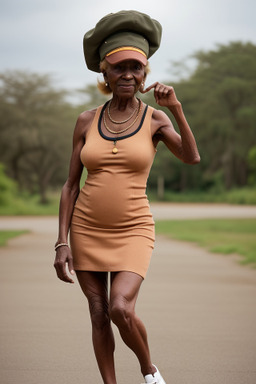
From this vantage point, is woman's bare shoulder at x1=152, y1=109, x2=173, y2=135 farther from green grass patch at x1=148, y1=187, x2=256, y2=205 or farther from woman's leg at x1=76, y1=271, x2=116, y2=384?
green grass patch at x1=148, y1=187, x2=256, y2=205

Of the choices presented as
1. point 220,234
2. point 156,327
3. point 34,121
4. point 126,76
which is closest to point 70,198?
point 126,76

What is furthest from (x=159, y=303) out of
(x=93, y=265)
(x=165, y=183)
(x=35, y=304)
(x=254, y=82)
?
(x=165, y=183)

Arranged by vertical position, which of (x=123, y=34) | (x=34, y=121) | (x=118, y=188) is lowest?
(x=118, y=188)

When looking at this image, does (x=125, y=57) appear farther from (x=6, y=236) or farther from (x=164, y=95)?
(x=6, y=236)

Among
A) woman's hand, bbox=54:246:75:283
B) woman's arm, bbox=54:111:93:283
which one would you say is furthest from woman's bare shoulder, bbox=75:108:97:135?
woman's hand, bbox=54:246:75:283

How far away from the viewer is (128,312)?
3.67 metres

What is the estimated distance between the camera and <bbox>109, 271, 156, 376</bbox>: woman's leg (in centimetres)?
365

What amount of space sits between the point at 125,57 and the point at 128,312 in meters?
1.38

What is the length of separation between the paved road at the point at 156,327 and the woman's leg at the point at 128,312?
3.29 ft

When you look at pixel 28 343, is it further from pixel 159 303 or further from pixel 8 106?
pixel 8 106

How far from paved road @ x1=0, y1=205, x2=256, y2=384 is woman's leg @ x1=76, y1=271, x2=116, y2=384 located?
90cm

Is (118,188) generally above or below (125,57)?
below

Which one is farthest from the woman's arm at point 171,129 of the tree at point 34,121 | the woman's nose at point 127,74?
the tree at point 34,121

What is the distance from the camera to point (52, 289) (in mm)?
9297
